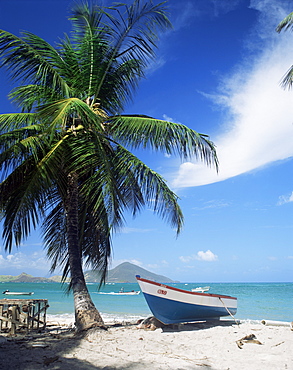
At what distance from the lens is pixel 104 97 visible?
33.7 feet

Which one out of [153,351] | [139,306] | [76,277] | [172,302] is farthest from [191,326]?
[139,306]

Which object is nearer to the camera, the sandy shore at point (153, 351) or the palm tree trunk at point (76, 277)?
the sandy shore at point (153, 351)

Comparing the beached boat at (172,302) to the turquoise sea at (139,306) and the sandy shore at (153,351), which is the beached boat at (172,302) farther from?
the turquoise sea at (139,306)

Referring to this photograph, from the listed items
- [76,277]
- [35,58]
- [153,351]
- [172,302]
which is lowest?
[153,351]

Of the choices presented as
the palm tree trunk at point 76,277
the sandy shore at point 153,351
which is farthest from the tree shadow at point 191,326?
the palm tree trunk at point 76,277

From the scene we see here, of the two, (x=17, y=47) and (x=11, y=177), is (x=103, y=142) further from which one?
(x=17, y=47)

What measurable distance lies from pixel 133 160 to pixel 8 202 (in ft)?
10.9

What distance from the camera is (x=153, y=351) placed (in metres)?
6.89

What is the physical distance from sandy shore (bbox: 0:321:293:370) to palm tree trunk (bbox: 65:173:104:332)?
415mm

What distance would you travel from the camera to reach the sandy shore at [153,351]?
5887 millimetres

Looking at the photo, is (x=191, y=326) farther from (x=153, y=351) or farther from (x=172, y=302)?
(x=153, y=351)

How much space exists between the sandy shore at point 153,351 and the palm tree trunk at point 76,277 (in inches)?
16.3

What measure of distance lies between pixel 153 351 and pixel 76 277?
289 centimetres

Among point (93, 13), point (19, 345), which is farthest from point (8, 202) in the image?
point (93, 13)
